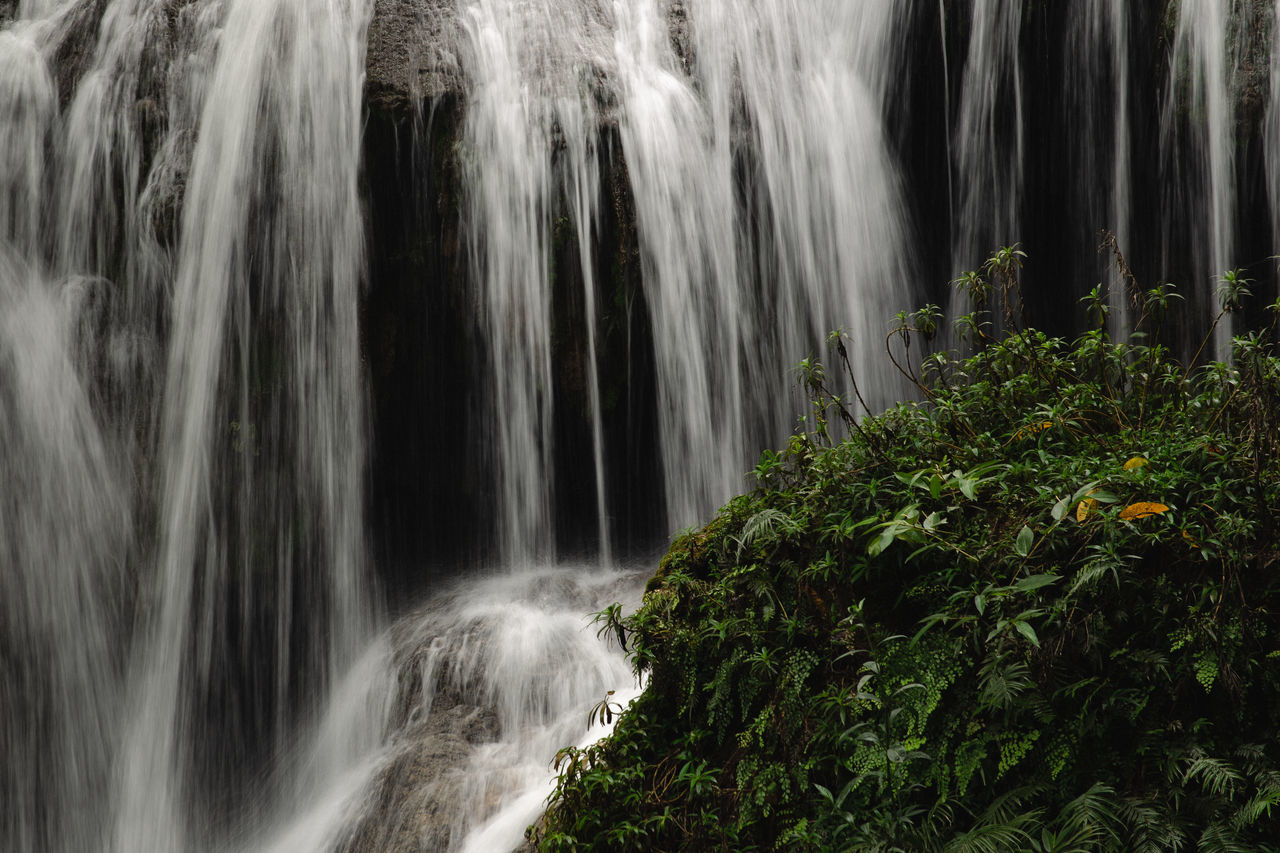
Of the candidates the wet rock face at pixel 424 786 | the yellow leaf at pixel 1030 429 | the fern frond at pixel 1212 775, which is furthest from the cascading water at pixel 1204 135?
the wet rock face at pixel 424 786

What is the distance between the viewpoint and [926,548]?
9.27 feet

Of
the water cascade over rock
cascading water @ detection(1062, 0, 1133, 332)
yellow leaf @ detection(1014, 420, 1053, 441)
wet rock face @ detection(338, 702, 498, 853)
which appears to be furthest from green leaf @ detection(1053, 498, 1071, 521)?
cascading water @ detection(1062, 0, 1133, 332)

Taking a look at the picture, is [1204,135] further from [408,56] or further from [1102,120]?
[408,56]

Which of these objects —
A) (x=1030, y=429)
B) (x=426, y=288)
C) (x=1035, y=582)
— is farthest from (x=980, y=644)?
(x=426, y=288)

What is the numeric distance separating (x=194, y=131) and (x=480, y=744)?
6588mm

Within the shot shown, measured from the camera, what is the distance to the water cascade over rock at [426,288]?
7.49 meters

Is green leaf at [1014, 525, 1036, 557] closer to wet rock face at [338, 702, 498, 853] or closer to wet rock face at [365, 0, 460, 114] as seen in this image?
wet rock face at [338, 702, 498, 853]

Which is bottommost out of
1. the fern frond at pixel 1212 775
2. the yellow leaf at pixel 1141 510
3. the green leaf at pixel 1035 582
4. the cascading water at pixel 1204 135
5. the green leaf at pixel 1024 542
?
the fern frond at pixel 1212 775

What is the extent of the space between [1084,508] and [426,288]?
21.9 ft

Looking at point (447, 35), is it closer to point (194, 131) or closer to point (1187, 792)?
point (194, 131)

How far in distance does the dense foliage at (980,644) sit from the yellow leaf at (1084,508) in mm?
16

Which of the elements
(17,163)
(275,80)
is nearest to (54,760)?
(17,163)

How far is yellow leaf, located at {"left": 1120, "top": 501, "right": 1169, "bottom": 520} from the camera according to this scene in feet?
8.63

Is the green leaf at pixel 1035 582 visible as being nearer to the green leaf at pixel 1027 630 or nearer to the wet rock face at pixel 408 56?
the green leaf at pixel 1027 630
